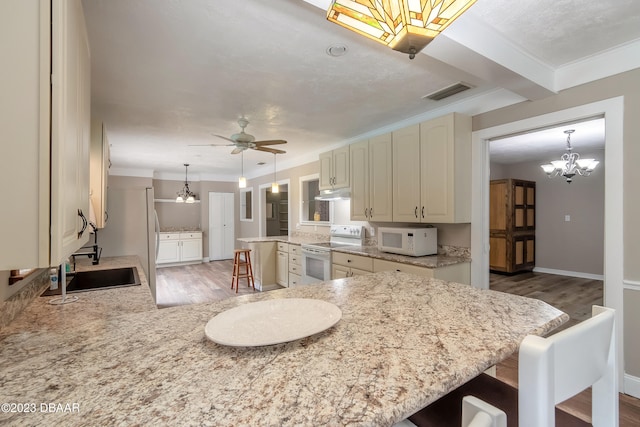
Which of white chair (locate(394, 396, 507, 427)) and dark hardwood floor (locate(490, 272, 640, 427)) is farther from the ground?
white chair (locate(394, 396, 507, 427))

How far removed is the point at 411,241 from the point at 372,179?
3.17 ft

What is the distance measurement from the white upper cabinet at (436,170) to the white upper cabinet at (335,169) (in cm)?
97

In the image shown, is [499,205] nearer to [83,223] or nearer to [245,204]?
[245,204]

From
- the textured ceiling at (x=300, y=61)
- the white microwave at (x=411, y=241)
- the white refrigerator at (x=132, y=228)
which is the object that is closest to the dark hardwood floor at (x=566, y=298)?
the white microwave at (x=411, y=241)

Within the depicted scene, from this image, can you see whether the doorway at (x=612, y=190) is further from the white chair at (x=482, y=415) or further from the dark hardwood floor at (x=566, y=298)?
the white chair at (x=482, y=415)

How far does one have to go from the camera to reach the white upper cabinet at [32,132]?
2.16 feet

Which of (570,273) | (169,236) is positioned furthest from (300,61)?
(570,273)

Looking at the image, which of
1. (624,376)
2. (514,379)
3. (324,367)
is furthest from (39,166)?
(624,376)

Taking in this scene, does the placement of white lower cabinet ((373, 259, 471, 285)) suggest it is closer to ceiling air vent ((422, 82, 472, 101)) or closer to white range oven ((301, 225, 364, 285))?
white range oven ((301, 225, 364, 285))

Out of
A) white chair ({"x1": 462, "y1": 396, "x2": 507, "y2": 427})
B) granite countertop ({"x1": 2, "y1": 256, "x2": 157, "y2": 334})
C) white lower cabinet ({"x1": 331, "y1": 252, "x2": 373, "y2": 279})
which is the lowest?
white lower cabinet ({"x1": 331, "y1": 252, "x2": 373, "y2": 279})

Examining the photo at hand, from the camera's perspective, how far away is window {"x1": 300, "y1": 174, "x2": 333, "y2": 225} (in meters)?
5.13

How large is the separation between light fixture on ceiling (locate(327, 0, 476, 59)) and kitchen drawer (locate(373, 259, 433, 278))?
81.3 inches

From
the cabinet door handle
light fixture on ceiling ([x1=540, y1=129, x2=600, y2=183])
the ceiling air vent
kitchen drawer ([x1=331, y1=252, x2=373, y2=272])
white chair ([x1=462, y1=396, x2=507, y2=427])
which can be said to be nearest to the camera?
white chair ([x1=462, y1=396, x2=507, y2=427])

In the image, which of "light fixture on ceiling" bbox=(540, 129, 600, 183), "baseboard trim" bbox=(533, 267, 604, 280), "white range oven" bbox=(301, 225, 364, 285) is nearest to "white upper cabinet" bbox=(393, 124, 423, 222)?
"white range oven" bbox=(301, 225, 364, 285)
